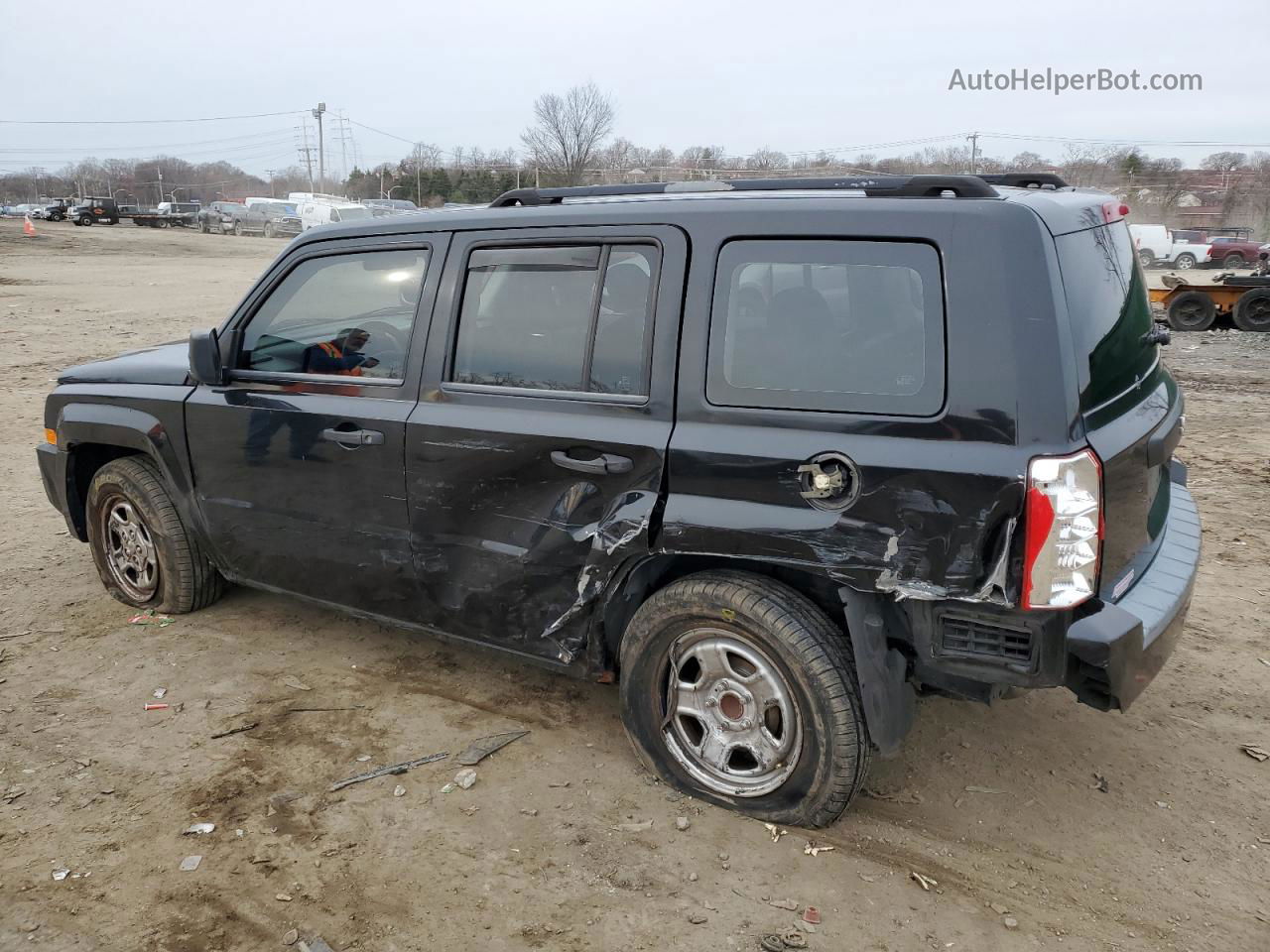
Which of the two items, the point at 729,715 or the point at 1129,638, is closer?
the point at 1129,638

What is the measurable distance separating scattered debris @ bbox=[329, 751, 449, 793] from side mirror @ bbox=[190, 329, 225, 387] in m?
1.82

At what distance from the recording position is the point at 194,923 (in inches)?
108

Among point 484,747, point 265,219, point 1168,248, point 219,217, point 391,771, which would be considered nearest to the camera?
point 391,771

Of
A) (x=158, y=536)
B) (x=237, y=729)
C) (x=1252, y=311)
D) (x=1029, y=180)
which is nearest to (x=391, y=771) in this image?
(x=237, y=729)

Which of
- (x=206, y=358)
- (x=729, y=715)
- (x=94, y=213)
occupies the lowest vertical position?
(x=729, y=715)

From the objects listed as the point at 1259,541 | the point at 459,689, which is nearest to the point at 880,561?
the point at 459,689

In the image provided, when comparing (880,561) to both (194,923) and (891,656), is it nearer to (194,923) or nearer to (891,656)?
(891,656)

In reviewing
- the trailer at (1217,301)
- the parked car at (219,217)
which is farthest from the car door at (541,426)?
the parked car at (219,217)

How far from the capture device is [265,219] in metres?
50.4

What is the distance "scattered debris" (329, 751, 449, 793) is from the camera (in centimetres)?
340

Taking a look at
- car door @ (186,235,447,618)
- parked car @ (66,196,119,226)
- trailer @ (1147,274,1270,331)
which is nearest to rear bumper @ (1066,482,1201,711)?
car door @ (186,235,447,618)

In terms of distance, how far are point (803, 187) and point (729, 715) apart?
1.81 m

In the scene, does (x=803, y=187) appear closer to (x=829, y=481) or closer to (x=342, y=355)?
(x=829, y=481)

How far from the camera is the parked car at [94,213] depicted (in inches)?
1886
